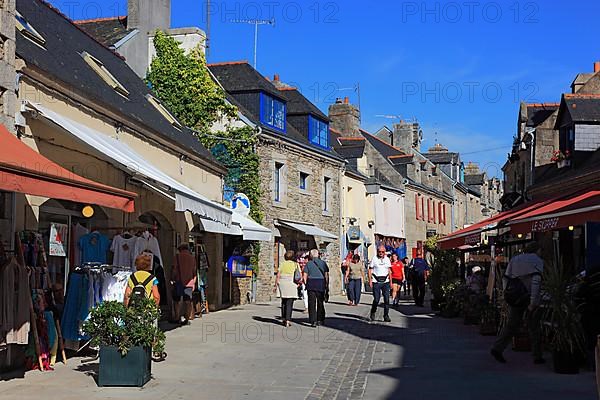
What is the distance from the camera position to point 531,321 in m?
10.1

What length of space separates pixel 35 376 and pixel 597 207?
6.91 meters

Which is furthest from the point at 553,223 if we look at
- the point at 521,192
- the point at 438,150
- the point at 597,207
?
the point at 438,150

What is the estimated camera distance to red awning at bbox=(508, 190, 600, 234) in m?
9.09

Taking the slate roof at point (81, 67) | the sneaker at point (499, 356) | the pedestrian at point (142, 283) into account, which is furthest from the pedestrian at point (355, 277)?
the pedestrian at point (142, 283)

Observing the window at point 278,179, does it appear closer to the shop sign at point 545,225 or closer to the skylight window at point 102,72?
the skylight window at point 102,72

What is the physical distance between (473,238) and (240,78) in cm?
1407

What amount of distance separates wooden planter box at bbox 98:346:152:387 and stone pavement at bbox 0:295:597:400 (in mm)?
127

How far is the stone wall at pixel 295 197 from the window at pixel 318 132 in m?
0.84

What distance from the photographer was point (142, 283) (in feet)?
30.6

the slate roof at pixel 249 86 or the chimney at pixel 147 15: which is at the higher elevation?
the chimney at pixel 147 15

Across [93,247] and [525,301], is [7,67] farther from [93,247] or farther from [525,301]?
[525,301]

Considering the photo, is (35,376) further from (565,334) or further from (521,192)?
(521,192)

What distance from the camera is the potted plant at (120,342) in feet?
26.9

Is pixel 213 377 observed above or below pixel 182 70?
below
